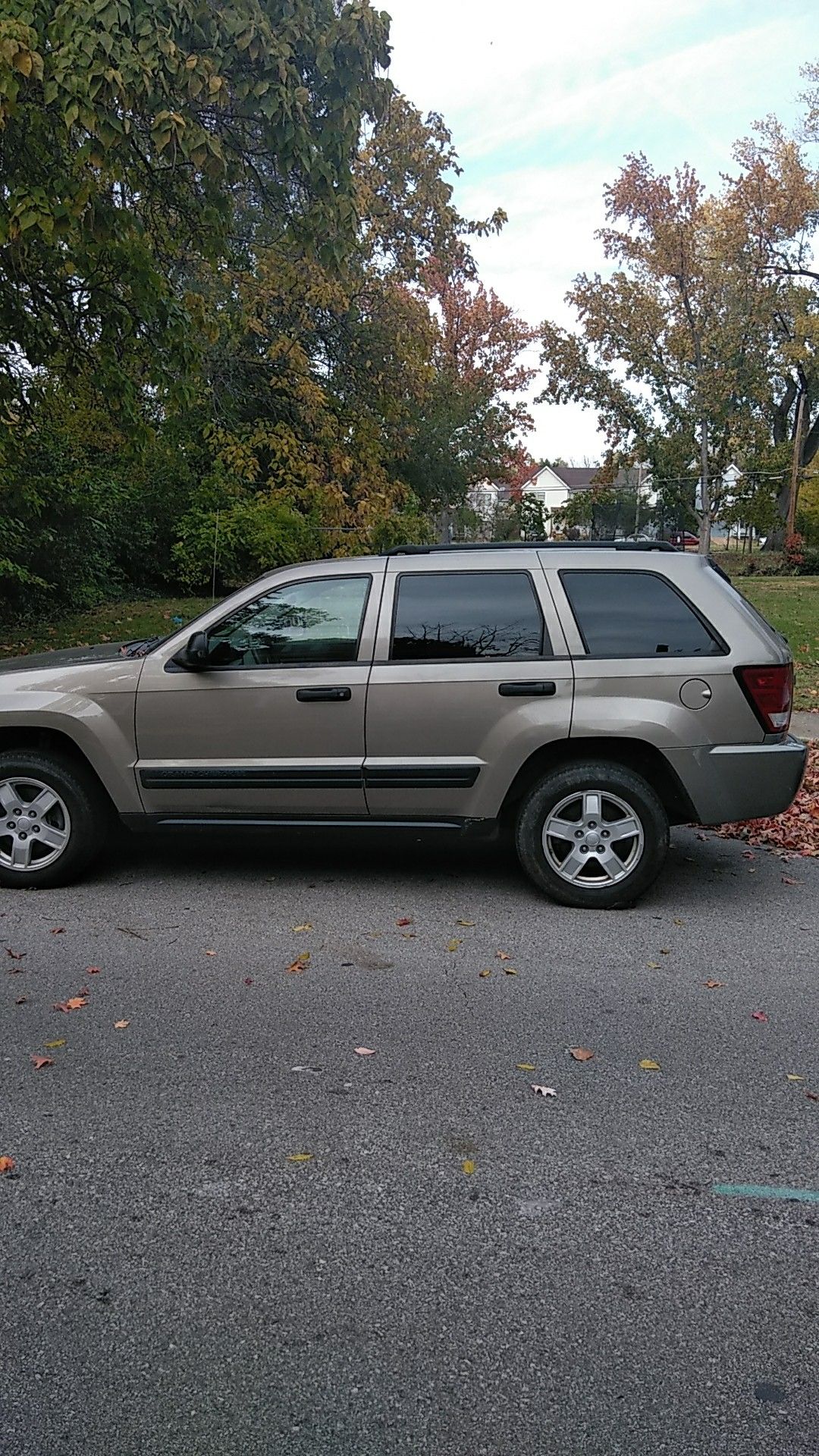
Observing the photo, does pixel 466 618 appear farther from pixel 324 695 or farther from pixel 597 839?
pixel 597 839

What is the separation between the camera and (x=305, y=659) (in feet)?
18.9

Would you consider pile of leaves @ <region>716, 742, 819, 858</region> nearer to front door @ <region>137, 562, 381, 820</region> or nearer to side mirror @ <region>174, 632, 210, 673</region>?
front door @ <region>137, 562, 381, 820</region>

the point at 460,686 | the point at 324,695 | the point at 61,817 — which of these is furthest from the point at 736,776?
the point at 61,817

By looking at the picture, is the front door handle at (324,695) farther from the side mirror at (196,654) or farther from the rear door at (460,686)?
the side mirror at (196,654)

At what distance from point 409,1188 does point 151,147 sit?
9163mm

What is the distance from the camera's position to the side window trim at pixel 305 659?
5711mm

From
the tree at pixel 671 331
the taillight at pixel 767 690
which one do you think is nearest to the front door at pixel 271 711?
the taillight at pixel 767 690

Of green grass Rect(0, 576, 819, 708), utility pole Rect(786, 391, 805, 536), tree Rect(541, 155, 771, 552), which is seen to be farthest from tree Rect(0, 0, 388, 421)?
utility pole Rect(786, 391, 805, 536)

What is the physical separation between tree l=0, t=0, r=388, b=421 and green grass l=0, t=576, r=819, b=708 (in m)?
3.13

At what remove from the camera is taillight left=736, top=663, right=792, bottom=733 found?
17.8ft

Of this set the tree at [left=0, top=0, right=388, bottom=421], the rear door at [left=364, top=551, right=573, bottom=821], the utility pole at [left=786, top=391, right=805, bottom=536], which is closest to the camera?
the rear door at [left=364, top=551, right=573, bottom=821]

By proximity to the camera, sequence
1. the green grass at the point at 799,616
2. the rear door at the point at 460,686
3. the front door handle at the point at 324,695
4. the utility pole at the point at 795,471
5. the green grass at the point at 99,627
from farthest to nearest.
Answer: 1. the utility pole at the point at 795,471
2. the green grass at the point at 99,627
3. the green grass at the point at 799,616
4. the front door handle at the point at 324,695
5. the rear door at the point at 460,686

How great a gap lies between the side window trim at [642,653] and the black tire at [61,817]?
278cm

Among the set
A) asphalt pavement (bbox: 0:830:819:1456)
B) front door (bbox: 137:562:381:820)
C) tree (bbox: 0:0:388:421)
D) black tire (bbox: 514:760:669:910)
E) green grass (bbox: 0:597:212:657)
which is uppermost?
tree (bbox: 0:0:388:421)
